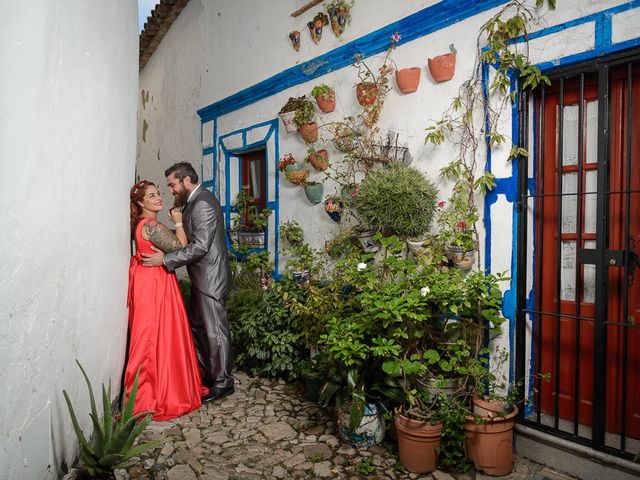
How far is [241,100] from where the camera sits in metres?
6.57

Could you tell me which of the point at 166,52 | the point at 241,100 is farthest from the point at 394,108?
the point at 166,52

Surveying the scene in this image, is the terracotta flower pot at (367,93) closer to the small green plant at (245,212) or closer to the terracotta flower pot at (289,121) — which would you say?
the terracotta flower pot at (289,121)

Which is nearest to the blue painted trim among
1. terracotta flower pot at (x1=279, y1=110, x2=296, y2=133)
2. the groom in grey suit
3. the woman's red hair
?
terracotta flower pot at (x1=279, y1=110, x2=296, y2=133)

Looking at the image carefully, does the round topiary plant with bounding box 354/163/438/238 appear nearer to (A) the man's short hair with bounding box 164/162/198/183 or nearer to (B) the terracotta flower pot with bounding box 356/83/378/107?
(B) the terracotta flower pot with bounding box 356/83/378/107

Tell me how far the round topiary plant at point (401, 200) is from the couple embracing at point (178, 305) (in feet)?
5.30

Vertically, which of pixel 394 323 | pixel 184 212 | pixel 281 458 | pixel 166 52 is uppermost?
pixel 166 52

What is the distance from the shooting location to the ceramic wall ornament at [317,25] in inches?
203

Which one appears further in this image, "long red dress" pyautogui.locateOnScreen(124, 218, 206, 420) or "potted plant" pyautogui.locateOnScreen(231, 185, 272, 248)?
"potted plant" pyautogui.locateOnScreen(231, 185, 272, 248)

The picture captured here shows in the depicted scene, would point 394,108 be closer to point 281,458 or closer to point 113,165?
point 113,165

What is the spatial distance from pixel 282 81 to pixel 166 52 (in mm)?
4482

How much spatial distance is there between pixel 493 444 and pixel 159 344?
2766 mm

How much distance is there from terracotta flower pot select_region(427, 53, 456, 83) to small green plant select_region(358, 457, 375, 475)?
3.08 meters

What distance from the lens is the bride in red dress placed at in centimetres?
387

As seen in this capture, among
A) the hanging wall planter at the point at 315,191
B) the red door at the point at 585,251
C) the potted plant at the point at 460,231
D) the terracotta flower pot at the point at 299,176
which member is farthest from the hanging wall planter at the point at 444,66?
the terracotta flower pot at the point at 299,176
